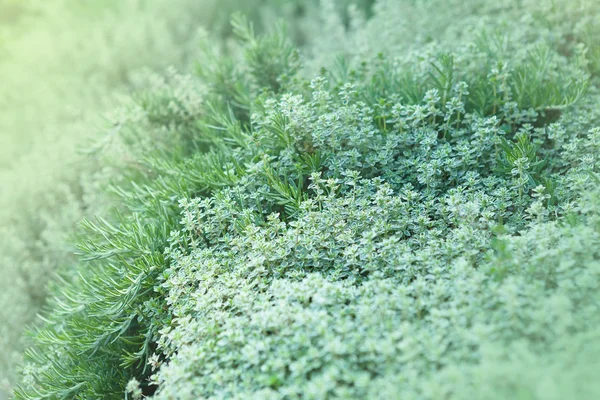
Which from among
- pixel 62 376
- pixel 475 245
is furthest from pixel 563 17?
pixel 62 376

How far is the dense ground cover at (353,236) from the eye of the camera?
184 centimetres

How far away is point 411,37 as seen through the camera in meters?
4.45

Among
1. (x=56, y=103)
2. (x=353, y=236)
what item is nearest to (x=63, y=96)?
(x=56, y=103)

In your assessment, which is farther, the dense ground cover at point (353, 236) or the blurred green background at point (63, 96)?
the blurred green background at point (63, 96)

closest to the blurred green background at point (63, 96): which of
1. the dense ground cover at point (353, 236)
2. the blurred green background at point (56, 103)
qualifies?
the blurred green background at point (56, 103)

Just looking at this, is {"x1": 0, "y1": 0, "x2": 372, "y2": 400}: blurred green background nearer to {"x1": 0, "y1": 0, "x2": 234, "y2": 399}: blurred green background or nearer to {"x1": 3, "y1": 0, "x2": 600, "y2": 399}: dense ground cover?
{"x1": 0, "y1": 0, "x2": 234, "y2": 399}: blurred green background

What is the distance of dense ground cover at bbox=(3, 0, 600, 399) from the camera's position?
1.84 meters

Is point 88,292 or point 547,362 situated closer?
point 547,362

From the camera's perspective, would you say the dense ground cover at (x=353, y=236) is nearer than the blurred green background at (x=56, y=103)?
Yes

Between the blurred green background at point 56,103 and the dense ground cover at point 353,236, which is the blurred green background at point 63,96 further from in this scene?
the dense ground cover at point 353,236

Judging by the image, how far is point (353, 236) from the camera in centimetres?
250

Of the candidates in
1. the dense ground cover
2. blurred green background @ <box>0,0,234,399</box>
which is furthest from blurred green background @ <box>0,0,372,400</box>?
the dense ground cover

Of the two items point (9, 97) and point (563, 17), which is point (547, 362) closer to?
point (563, 17)

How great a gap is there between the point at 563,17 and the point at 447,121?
5.50 ft
